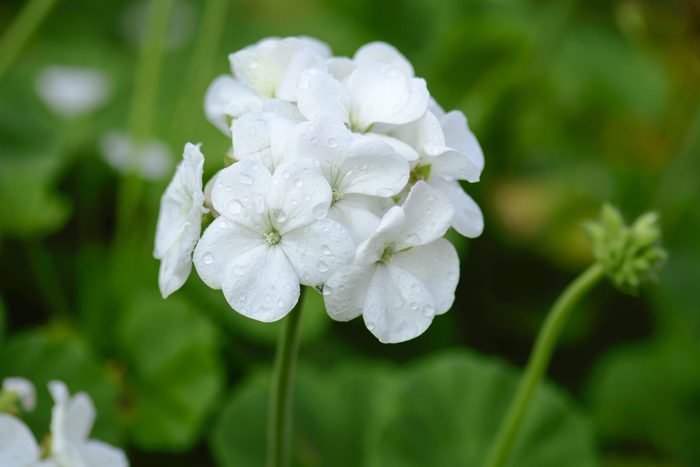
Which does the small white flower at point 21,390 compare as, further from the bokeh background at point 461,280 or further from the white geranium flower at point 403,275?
the white geranium flower at point 403,275

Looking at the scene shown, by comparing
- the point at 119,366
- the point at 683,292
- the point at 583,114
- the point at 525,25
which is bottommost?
the point at 119,366

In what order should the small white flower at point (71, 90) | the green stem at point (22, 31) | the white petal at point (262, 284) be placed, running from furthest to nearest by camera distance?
the small white flower at point (71, 90), the green stem at point (22, 31), the white petal at point (262, 284)

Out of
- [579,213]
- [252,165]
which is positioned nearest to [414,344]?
[579,213]

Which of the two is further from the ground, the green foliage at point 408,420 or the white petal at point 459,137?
the white petal at point 459,137

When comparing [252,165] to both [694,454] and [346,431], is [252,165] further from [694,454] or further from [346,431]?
[694,454]

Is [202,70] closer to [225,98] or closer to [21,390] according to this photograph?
[225,98]

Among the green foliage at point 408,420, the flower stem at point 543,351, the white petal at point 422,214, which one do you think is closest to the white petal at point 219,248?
the white petal at point 422,214
